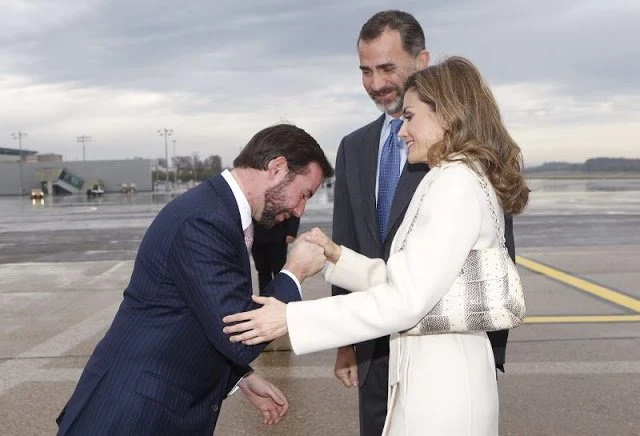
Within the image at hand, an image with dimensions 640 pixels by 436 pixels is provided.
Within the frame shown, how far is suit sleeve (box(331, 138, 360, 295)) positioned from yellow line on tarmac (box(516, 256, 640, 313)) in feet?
18.6

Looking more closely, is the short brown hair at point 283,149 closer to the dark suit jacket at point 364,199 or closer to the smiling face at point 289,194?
the smiling face at point 289,194

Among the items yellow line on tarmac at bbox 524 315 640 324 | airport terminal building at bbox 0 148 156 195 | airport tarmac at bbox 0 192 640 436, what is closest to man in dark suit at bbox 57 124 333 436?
airport tarmac at bbox 0 192 640 436

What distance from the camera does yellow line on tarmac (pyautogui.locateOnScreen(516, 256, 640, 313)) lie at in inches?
334

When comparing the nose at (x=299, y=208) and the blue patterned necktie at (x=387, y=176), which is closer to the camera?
the nose at (x=299, y=208)

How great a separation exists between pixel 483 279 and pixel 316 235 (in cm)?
65

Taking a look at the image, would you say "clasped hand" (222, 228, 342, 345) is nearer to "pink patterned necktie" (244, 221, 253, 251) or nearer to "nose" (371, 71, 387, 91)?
"pink patterned necktie" (244, 221, 253, 251)

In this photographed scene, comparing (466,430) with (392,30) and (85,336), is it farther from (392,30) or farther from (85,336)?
(85,336)

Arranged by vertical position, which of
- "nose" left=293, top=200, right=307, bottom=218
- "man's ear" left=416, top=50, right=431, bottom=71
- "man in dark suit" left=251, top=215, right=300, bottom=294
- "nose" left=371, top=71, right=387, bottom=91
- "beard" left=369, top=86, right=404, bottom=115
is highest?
"man's ear" left=416, top=50, right=431, bottom=71

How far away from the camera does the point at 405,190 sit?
9.82ft

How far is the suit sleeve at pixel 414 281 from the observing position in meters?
2.07

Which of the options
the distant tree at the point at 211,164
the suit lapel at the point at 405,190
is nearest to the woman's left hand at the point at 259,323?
the suit lapel at the point at 405,190

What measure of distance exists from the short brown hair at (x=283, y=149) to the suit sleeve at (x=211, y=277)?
253mm

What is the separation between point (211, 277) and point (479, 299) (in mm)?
746

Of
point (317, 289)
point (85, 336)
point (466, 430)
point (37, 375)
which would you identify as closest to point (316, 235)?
point (466, 430)
